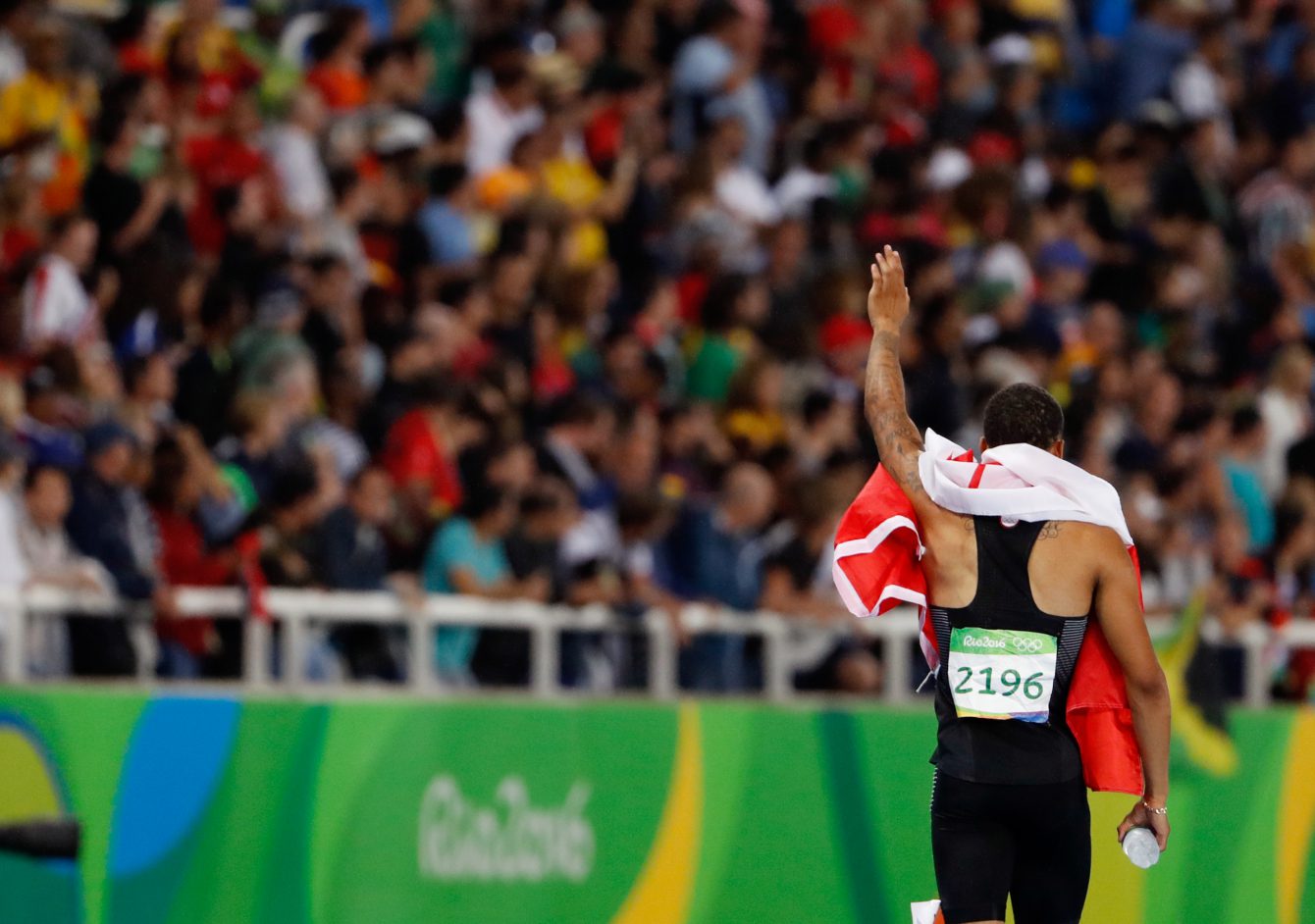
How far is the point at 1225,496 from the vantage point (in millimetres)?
15211

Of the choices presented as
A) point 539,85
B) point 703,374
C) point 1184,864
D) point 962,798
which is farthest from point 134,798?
point 539,85

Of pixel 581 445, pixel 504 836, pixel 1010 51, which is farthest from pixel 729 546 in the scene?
pixel 1010 51

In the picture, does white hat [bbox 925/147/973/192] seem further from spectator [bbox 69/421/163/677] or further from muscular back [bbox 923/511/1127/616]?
muscular back [bbox 923/511/1127/616]

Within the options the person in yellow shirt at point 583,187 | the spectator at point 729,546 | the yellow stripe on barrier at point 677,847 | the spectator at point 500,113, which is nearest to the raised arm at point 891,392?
the yellow stripe on barrier at point 677,847

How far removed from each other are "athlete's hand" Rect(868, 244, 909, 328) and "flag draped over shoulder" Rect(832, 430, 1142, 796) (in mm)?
431

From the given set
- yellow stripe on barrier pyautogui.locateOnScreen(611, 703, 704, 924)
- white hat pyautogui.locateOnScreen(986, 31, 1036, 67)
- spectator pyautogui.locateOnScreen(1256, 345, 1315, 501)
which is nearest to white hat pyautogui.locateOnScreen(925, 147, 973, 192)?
white hat pyautogui.locateOnScreen(986, 31, 1036, 67)

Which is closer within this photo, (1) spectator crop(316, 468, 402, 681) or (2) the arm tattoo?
(2) the arm tattoo

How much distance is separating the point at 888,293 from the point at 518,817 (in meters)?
3.41

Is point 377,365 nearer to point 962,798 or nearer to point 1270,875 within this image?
point 1270,875

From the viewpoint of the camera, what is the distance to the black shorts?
723cm

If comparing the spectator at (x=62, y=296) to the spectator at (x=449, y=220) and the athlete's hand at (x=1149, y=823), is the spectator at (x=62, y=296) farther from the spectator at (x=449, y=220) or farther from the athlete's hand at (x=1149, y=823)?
the athlete's hand at (x=1149, y=823)

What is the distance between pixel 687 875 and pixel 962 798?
3515 mm

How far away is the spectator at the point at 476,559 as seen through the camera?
1161cm

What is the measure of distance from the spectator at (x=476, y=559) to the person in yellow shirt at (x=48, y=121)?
8.96 feet
